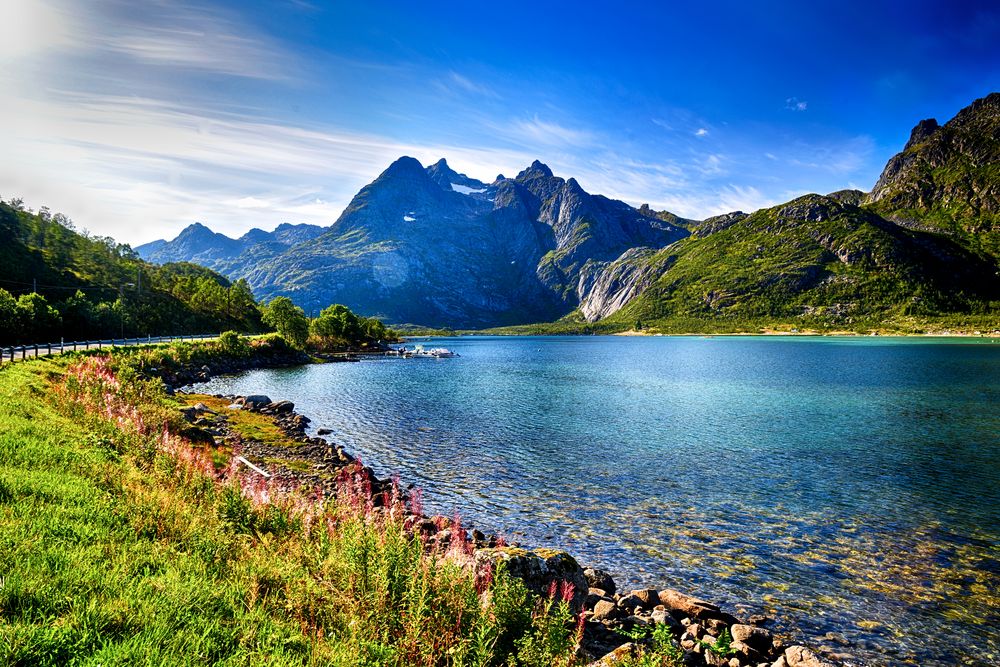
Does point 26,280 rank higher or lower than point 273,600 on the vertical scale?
higher

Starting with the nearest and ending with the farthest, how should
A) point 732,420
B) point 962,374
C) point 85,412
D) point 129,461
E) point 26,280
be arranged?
point 129,461 → point 85,412 → point 732,420 → point 962,374 → point 26,280

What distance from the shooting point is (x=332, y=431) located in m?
47.2

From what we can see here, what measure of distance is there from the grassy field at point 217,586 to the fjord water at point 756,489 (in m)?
11.1

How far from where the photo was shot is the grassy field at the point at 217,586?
7301 millimetres

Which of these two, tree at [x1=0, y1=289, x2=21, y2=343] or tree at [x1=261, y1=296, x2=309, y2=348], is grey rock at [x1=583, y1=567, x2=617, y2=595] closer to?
tree at [x1=0, y1=289, x2=21, y2=343]

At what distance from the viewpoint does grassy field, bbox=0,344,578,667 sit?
24.0ft

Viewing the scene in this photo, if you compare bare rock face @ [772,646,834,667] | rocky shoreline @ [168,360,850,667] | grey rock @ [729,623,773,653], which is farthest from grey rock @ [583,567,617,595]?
bare rock face @ [772,646,834,667]

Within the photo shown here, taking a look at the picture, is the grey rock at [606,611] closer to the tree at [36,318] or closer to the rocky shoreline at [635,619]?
the rocky shoreline at [635,619]

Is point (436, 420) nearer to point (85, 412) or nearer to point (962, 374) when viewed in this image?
point (85, 412)

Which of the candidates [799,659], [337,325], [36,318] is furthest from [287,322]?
[799,659]

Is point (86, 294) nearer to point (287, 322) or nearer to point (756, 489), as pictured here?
point (287, 322)

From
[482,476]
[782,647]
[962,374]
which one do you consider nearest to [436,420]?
[482,476]

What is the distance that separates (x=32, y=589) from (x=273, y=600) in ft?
12.0

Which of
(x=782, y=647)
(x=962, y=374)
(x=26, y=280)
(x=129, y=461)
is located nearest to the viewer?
(x=782, y=647)
